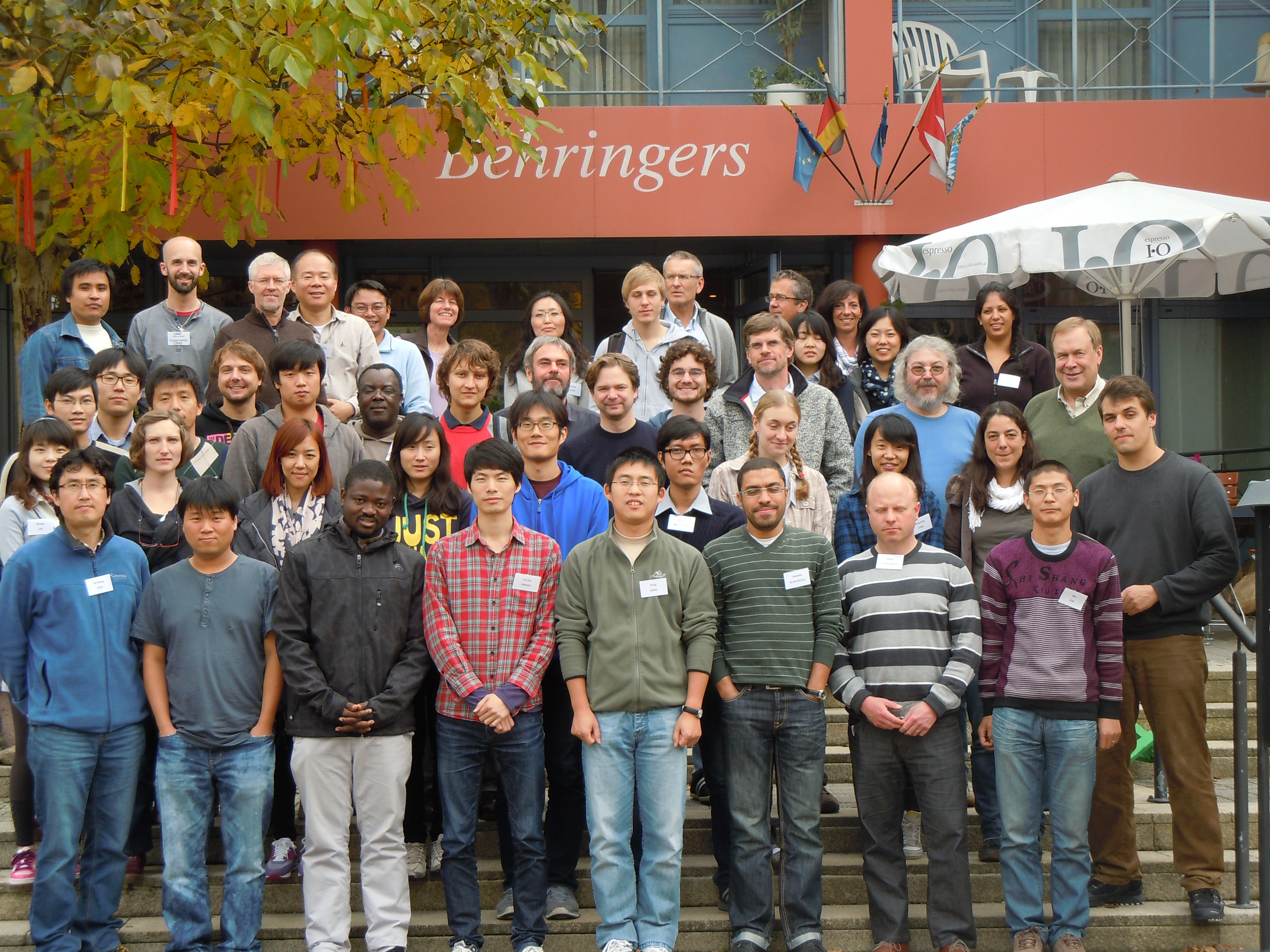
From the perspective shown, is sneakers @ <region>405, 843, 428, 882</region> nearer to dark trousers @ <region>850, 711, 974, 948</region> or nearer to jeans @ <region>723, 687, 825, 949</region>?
jeans @ <region>723, 687, 825, 949</region>

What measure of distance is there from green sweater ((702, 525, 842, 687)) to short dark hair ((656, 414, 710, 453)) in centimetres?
53

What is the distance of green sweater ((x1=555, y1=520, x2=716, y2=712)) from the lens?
455 cm

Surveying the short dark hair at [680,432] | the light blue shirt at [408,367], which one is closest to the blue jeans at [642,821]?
the short dark hair at [680,432]

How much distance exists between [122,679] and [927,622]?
10.3ft

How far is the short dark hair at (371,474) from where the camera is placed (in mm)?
4617

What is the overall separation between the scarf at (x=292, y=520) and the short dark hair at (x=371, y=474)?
383 millimetres

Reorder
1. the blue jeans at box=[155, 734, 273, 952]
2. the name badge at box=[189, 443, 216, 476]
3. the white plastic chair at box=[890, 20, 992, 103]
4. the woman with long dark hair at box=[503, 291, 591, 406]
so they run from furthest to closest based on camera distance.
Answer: the white plastic chair at box=[890, 20, 992, 103]
the woman with long dark hair at box=[503, 291, 591, 406]
the name badge at box=[189, 443, 216, 476]
the blue jeans at box=[155, 734, 273, 952]

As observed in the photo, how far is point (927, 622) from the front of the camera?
468 centimetres

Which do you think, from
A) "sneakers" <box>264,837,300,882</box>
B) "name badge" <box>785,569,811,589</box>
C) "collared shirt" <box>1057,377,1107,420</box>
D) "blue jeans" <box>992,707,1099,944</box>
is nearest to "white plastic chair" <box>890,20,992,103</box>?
"collared shirt" <box>1057,377,1107,420</box>

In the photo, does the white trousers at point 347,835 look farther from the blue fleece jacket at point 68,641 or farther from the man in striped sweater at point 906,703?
the man in striped sweater at point 906,703

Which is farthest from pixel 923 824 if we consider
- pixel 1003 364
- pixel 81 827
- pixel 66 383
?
pixel 66 383

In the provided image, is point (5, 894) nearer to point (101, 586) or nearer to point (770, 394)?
point (101, 586)

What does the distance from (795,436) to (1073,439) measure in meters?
1.40

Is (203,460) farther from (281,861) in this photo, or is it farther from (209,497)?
(281,861)
